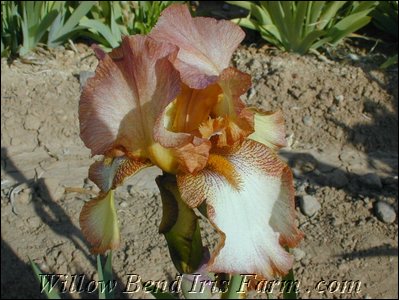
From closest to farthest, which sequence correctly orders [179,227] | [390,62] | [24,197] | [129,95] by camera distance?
[129,95] < [179,227] < [24,197] < [390,62]

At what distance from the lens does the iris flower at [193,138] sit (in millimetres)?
887

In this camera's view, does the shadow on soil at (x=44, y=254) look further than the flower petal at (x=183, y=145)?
Yes

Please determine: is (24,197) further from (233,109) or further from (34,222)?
(233,109)

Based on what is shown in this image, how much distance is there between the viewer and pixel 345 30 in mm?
2986

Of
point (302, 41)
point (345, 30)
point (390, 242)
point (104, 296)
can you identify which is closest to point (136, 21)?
point (302, 41)

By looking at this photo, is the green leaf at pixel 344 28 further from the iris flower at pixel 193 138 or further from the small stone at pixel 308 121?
the iris flower at pixel 193 138

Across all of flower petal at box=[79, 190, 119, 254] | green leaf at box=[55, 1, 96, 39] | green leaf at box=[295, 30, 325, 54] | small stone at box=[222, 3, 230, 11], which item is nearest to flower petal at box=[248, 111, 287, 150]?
flower petal at box=[79, 190, 119, 254]

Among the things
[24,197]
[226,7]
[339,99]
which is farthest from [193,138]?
[226,7]

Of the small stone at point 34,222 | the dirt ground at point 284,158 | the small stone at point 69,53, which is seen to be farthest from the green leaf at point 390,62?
the small stone at point 34,222

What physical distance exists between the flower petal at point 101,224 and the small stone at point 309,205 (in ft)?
4.65

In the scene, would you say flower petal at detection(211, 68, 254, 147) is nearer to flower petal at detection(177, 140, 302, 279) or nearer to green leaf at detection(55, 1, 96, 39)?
flower petal at detection(177, 140, 302, 279)

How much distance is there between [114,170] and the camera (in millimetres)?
968

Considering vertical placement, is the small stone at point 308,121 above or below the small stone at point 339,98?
below

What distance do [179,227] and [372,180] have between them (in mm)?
1604
